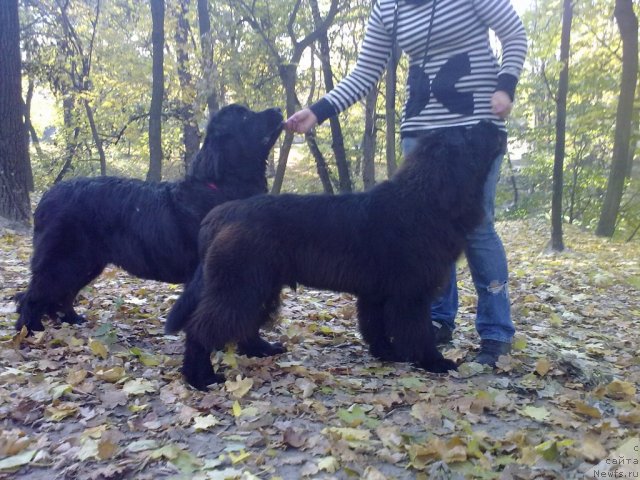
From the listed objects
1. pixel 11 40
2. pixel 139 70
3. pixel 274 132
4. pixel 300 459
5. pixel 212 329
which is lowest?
pixel 300 459

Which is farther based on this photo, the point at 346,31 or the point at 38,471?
the point at 346,31

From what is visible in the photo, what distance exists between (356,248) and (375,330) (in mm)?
666

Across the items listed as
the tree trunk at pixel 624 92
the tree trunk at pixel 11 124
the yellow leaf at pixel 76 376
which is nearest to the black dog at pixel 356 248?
the yellow leaf at pixel 76 376

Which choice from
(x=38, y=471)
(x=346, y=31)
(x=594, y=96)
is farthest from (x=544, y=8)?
(x=38, y=471)

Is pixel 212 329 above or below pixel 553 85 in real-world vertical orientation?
below

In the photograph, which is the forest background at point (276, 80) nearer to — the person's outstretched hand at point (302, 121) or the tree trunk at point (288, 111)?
the tree trunk at point (288, 111)

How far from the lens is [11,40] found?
25.9ft

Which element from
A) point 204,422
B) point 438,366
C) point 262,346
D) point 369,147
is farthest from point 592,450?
point 369,147

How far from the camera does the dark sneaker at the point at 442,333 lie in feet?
13.3

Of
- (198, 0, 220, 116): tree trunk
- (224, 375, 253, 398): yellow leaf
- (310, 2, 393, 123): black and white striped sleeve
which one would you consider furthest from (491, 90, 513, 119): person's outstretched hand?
(198, 0, 220, 116): tree trunk

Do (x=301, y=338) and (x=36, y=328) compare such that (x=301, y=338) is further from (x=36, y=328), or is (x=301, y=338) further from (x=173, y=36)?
(x=173, y=36)

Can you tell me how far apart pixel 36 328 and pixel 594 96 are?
48.2 feet

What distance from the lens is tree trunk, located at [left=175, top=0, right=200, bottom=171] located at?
12.0 metres

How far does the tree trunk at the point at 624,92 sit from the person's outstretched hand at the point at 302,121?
36.0 feet
